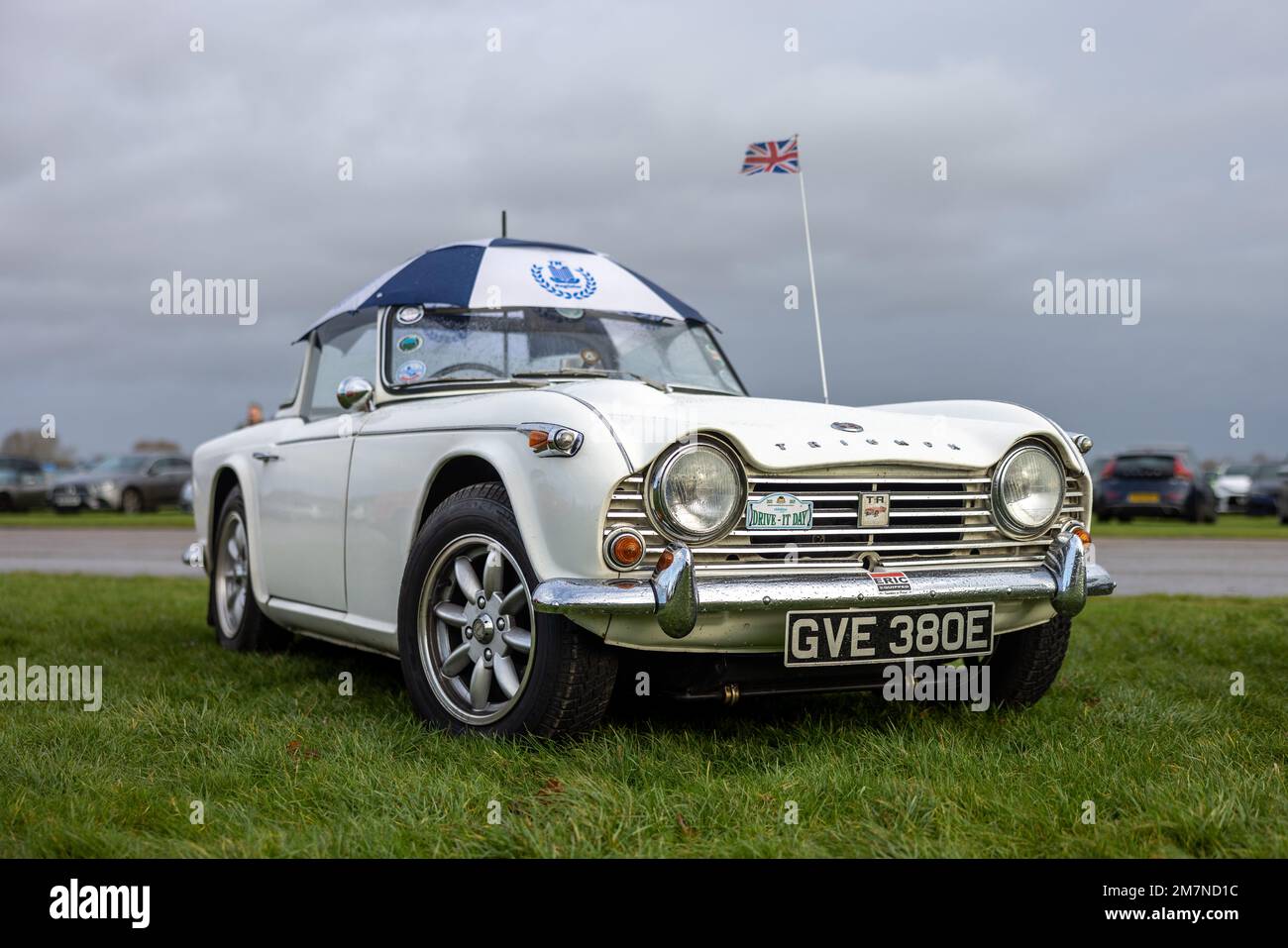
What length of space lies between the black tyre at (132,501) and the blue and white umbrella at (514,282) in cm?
2302

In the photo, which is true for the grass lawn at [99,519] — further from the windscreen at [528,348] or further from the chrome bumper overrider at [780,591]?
the chrome bumper overrider at [780,591]

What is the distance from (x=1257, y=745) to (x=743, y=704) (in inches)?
66.0

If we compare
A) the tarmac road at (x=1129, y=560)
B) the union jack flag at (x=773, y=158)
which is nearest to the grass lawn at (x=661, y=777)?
the union jack flag at (x=773, y=158)

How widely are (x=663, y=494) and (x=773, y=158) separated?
11.7 ft

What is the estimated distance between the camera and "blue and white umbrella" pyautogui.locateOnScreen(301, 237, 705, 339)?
16.2 ft

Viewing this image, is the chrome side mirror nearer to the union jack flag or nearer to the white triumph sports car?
the white triumph sports car

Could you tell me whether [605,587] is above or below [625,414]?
below

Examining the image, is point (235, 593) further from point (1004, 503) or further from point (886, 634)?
point (1004, 503)

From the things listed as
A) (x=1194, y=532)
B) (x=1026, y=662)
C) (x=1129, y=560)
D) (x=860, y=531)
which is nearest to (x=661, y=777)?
(x=860, y=531)

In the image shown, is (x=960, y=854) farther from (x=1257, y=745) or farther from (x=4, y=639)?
(x=4, y=639)

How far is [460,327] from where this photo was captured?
486cm

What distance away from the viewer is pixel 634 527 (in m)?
3.36

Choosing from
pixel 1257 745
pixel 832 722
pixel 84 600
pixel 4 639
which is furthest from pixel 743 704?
pixel 84 600
